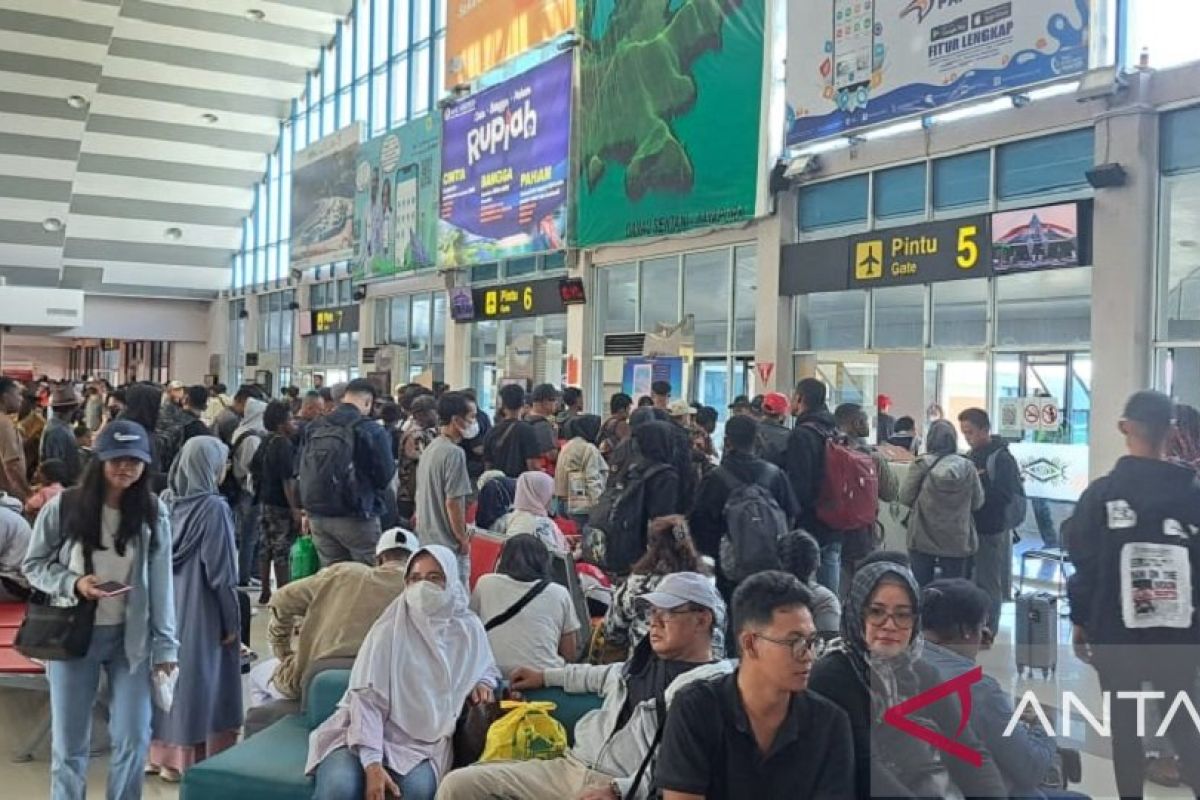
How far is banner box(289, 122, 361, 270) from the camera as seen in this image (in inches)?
806

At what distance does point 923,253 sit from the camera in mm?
9320

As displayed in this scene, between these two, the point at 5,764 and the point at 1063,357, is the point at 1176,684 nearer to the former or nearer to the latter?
the point at 5,764

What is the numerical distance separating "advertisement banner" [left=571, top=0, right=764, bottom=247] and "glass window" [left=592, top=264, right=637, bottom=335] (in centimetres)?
63

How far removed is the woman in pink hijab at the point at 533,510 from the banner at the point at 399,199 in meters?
12.2

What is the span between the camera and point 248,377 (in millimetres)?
25688

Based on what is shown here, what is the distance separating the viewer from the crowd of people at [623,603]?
8.09ft

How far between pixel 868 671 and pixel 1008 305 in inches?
277

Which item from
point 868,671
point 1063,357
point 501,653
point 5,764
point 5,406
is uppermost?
point 1063,357

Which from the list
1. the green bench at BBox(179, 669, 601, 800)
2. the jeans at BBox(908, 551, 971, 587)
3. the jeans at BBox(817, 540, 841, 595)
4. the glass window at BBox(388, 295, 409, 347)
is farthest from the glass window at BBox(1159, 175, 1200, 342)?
the glass window at BBox(388, 295, 409, 347)

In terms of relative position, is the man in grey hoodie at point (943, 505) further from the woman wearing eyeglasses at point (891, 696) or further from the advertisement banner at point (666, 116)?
the advertisement banner at point (666, 116)

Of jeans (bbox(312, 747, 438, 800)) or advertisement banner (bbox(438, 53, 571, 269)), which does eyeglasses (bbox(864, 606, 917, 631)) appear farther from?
advertisement banner (bbox(438, 53, 571, 269))

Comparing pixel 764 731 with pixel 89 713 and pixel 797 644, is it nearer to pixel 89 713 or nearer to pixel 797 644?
pixel 797 644

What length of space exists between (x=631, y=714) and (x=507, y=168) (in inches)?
499

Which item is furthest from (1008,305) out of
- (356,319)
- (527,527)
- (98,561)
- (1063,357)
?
(356,319)
